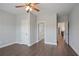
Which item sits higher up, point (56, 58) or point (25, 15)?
point (25, 15)

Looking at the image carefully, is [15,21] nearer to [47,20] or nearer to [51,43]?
[47,20]

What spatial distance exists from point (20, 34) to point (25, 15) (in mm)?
1486

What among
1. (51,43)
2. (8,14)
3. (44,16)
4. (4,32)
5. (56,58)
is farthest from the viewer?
(44,16)

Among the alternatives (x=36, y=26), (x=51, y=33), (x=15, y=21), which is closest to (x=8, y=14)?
(x=15, y=21)

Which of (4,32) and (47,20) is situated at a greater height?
(47,20)

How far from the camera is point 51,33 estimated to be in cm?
639

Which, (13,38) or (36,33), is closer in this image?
(13,38)

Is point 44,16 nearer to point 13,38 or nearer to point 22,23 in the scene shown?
point 22,23

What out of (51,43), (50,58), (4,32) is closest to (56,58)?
(50,58)

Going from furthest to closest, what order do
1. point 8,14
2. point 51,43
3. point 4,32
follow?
point 51,43 → point 8,14 → point 4,32

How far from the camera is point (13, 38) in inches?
255

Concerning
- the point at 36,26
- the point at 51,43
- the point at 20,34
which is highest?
the point at 36,26

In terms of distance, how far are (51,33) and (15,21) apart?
2.83 m

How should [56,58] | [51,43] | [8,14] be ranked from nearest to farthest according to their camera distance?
[56,58]
[8,14]
[51,43]
